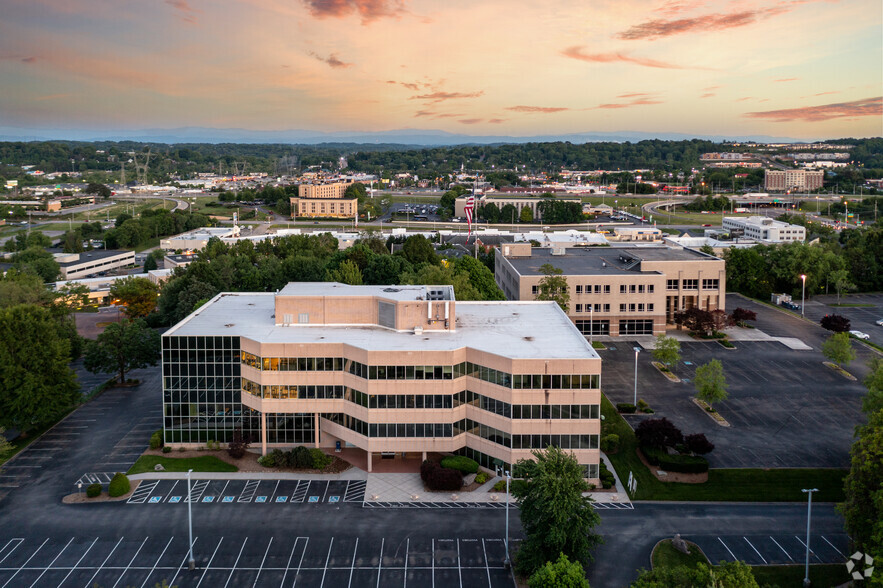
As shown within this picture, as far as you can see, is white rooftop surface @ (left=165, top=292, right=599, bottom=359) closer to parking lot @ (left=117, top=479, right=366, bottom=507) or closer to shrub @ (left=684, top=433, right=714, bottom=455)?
shrub @ (left=684, top=433, right=714, bottom=455)

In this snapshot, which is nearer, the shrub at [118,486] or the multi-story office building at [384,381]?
the shrub at [118,486]

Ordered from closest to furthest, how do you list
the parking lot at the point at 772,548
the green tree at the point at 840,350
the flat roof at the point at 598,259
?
the parking lot at the point at 772,548 < the green tree at the point at 840,350 < the flat roof at the point at 598,259

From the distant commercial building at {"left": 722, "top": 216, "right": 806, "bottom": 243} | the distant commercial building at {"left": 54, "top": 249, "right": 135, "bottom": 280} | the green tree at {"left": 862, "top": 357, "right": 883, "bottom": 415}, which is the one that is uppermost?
the distant commercial building at {"left": 722, "top": 216, "right": 806, "bottom": 243}

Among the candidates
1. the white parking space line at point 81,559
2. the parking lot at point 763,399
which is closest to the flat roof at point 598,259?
the parking lot at point 763,399

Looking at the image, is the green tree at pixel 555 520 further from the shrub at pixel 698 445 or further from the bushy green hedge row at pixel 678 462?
the shrub at pixel 698 445

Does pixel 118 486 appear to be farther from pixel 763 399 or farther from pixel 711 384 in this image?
pixel 763 399

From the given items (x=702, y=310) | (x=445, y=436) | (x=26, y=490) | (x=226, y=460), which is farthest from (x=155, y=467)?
(x=702, y=310)

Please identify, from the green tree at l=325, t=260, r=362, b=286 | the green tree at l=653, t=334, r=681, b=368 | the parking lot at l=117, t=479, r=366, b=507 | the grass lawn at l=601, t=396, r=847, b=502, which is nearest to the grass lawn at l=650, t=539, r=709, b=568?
the grass lawn at l=601, t=396, r=847, b=502
